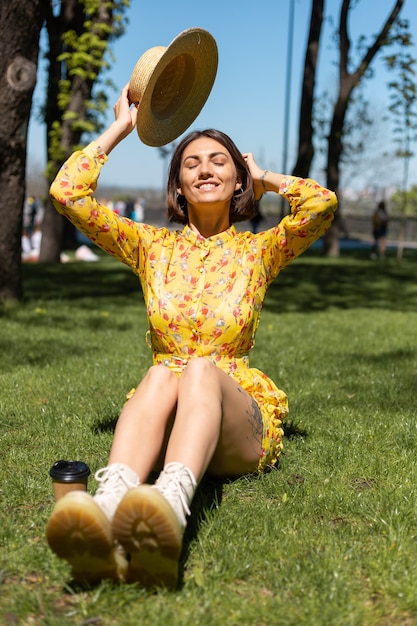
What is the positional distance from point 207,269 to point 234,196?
449 mm

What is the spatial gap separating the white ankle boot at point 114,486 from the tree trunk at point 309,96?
14729mm

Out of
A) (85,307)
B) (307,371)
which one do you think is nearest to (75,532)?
(307,371)

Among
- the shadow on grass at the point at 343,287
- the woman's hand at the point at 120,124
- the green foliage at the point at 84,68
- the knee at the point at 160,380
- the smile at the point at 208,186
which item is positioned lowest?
the shadow on grass at the point at 343,287

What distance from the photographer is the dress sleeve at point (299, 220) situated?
356 cm

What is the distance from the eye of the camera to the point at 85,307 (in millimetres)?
10219

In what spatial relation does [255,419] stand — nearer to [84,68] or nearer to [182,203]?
[182,203]

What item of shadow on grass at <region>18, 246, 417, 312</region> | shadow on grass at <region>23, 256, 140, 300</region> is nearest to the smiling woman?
shadow on grass at <region>18, 246, 417, 312</region>

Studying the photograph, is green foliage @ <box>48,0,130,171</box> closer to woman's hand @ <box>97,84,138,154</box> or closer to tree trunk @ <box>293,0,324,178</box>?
tree trunk @ <box>293,0,324,178</box>

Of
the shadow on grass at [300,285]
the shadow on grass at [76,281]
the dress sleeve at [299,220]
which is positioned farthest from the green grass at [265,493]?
the shadow on grass at [300,285]

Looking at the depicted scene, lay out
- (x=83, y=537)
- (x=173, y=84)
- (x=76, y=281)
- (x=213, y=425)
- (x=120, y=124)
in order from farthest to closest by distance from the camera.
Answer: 1. (x=76, y=281)
2. (x=173, y=84)
3. (x=120, y=124)
4. (x=213, y=425)
5. (x=83, y=537)

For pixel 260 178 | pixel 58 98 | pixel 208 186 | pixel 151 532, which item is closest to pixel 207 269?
pixel 208 186

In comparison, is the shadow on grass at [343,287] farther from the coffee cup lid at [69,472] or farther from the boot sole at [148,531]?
the boot sole at [148,531]

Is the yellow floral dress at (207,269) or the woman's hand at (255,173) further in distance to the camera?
the woman's hand at (255,173)

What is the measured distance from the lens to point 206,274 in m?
3.63
